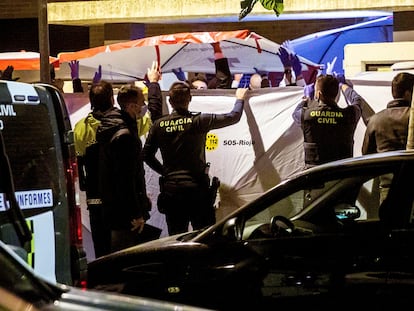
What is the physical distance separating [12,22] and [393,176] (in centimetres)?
1331

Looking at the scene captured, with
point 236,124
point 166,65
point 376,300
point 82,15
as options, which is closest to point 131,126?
point 236,124

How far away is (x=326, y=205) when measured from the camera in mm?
6172

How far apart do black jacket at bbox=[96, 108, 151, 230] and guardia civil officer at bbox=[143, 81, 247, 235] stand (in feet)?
1.82

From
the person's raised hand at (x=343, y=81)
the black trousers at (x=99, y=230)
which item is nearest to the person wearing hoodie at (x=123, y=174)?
the black trousers at (x=99, y=230)

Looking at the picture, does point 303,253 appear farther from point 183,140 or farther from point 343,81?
point 343,81

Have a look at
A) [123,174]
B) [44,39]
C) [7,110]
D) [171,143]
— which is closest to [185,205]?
[171,143]

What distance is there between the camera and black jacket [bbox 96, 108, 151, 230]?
7652mm

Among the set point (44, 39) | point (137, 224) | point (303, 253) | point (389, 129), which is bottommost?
point (137, 224)

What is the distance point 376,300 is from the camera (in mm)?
5504

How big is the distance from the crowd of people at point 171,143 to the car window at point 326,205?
1.78m

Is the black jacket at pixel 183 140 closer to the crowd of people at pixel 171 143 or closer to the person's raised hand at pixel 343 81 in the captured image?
the crowd of people at pixel 171 143

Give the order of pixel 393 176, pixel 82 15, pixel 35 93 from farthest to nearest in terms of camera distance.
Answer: pixel 82 15 < pixel 393 176 < pixel 35 93

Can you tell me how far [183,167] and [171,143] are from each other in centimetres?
25

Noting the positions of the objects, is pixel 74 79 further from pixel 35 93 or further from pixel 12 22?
pixel 12 22
